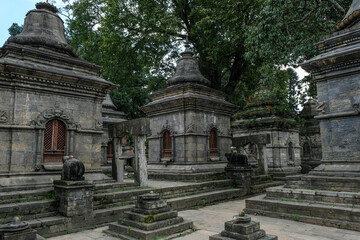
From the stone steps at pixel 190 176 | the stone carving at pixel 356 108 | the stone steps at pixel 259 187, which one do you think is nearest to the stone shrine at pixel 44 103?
the stone steps at pixel 190 176

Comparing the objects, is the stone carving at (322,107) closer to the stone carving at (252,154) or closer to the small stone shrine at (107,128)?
the stone carving at (252,154)

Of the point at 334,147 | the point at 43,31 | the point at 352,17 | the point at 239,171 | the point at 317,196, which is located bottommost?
the point at 317,196

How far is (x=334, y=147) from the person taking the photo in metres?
8.09

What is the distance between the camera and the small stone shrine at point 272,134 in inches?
639

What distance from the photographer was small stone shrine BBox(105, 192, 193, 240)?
620cm

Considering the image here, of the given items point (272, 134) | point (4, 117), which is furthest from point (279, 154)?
point (4, 117)

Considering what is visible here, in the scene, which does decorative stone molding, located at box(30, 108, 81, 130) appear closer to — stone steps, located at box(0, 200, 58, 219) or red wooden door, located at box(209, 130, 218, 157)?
stone steps, located at box(0, 200, 58, 219)

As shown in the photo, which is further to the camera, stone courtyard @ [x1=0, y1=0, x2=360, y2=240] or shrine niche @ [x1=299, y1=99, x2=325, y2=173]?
shrine niche @ [x1=299, y1=99, x2=325, y2=173]

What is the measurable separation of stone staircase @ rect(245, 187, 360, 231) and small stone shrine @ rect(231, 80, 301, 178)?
710 centimetres

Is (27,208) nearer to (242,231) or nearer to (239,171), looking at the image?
(242,231)

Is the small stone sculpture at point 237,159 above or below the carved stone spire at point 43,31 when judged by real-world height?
below

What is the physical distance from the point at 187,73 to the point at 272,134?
6.84 m

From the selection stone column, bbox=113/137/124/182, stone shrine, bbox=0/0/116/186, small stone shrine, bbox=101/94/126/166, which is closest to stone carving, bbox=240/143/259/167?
small stone shrine, bbox=101/94/126/166

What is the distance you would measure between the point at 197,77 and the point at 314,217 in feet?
32.3
